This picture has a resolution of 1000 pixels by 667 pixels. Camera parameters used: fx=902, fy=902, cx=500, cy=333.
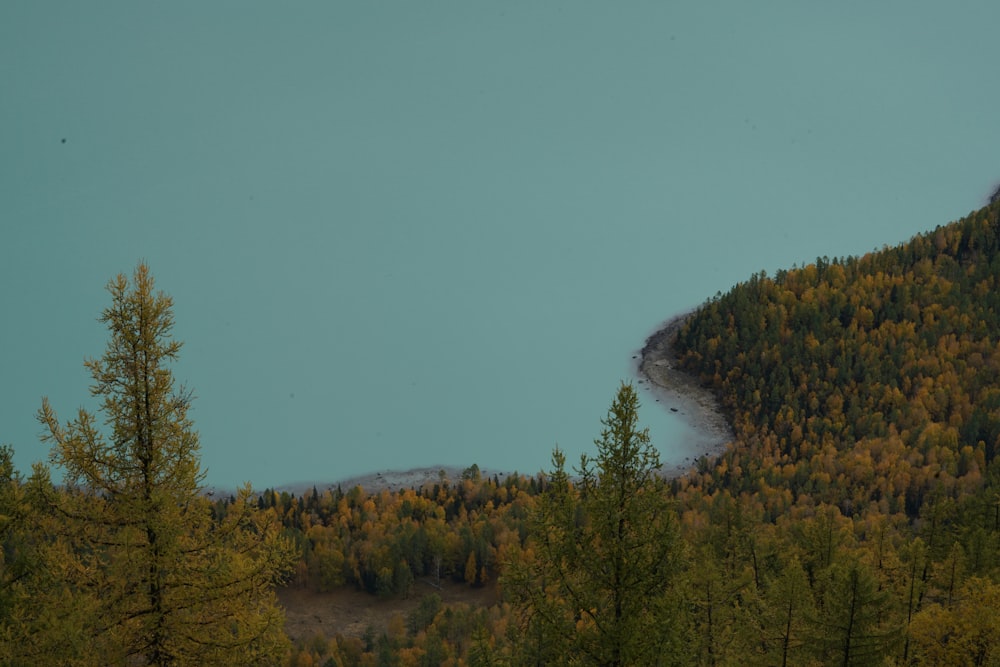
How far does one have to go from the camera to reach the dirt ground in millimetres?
119625

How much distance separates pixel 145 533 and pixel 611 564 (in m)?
11.9

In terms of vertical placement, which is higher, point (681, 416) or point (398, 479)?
point (681, 416)

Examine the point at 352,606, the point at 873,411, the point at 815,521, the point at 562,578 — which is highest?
the point at 873,411

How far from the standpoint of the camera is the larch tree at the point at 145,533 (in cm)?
2233

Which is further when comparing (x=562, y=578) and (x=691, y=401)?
(x=691, y=401)

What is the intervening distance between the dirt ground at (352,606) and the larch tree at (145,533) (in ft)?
324

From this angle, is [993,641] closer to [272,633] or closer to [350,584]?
[272,633]

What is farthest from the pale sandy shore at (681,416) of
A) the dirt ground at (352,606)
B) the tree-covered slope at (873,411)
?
the dirt ground at (352,606)

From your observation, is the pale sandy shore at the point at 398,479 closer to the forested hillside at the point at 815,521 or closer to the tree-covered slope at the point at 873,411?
the forested hillside at the point at 815,521

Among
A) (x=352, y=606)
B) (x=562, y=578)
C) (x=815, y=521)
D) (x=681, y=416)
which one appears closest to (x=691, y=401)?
(x=681, y=416)

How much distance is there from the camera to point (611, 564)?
2327cm

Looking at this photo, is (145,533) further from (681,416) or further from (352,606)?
(681,416)

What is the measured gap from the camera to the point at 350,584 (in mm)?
129625

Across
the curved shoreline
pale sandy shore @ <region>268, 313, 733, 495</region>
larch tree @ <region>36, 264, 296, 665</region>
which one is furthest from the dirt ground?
larch tree @ <region>36, 264, 296, 665</region>
